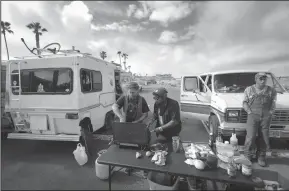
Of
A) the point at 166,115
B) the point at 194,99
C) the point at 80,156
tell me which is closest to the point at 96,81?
the point at 80,156

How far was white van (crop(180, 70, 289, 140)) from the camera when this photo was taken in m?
3.46

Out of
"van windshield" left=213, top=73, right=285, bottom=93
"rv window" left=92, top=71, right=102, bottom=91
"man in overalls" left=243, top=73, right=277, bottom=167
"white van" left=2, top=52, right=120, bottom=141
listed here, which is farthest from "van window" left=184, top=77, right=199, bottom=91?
"white van" left=2, top=52, right=120, bottom=141

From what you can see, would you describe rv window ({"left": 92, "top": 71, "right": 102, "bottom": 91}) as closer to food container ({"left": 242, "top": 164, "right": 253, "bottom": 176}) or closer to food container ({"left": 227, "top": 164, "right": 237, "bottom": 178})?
food container ({"left": 227, "top": 164, "right": 237, "bottom": 178})

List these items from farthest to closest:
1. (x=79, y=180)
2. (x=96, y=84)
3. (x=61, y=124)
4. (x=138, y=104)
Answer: (x=96, y=84) → (x=61, y=124) → (x=138, y=104) → (x=79, y=180)

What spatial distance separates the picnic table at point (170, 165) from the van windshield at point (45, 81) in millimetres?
2298

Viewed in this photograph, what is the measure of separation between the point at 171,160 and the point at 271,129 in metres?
3.06

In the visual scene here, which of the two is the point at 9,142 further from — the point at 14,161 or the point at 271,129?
the point at 271,129

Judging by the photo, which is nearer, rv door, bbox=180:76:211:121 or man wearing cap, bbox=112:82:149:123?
man wearing cap, bbox=112:82:149:123

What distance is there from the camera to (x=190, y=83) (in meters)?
5.66

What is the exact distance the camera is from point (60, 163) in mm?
3504

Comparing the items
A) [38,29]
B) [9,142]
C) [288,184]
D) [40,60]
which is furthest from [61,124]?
[38,29]

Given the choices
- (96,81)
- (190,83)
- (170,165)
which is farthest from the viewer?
(190,83)

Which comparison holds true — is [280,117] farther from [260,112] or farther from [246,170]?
[246,170]

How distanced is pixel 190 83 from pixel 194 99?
2.89 feet
